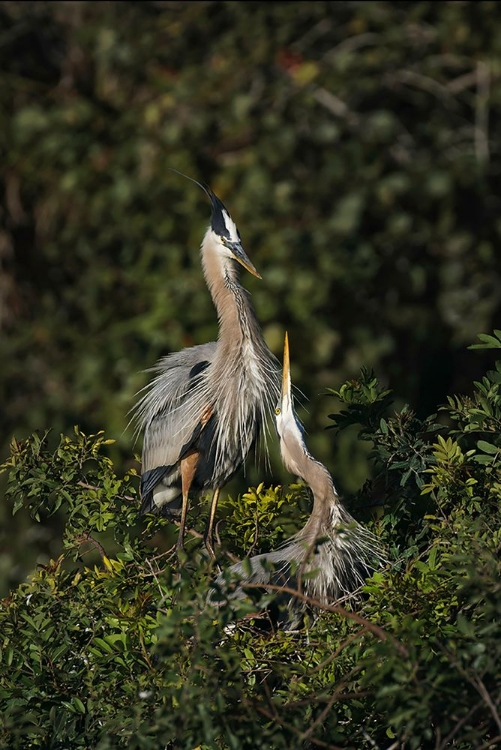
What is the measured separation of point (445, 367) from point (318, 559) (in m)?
3.49

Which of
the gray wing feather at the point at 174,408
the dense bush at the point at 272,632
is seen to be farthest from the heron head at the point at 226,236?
the dense bush at the point at 272,632

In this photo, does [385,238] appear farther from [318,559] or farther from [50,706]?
[50,706]

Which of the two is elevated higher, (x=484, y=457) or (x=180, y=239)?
(x=484, y=457)

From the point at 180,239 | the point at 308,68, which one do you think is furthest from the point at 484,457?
the point at 308,68

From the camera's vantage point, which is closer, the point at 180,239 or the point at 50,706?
the point at 50,706

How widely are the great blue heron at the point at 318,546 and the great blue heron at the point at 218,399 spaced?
491mm

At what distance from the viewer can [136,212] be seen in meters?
6.06

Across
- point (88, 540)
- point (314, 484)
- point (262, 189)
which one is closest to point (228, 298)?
point (314, 484)

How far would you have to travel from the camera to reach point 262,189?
5859mm

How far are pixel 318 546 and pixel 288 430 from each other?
291 mm

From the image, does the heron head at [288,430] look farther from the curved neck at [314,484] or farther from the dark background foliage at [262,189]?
the dark background foliage at [262,189]

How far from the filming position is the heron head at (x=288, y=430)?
3.03 metres

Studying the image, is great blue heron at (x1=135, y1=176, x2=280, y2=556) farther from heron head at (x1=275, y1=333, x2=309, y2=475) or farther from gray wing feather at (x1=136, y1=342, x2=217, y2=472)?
heron head at (x1=275, y1=333, x2=309, y2=475)

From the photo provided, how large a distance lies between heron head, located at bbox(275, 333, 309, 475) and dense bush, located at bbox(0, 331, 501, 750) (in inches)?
4.0
